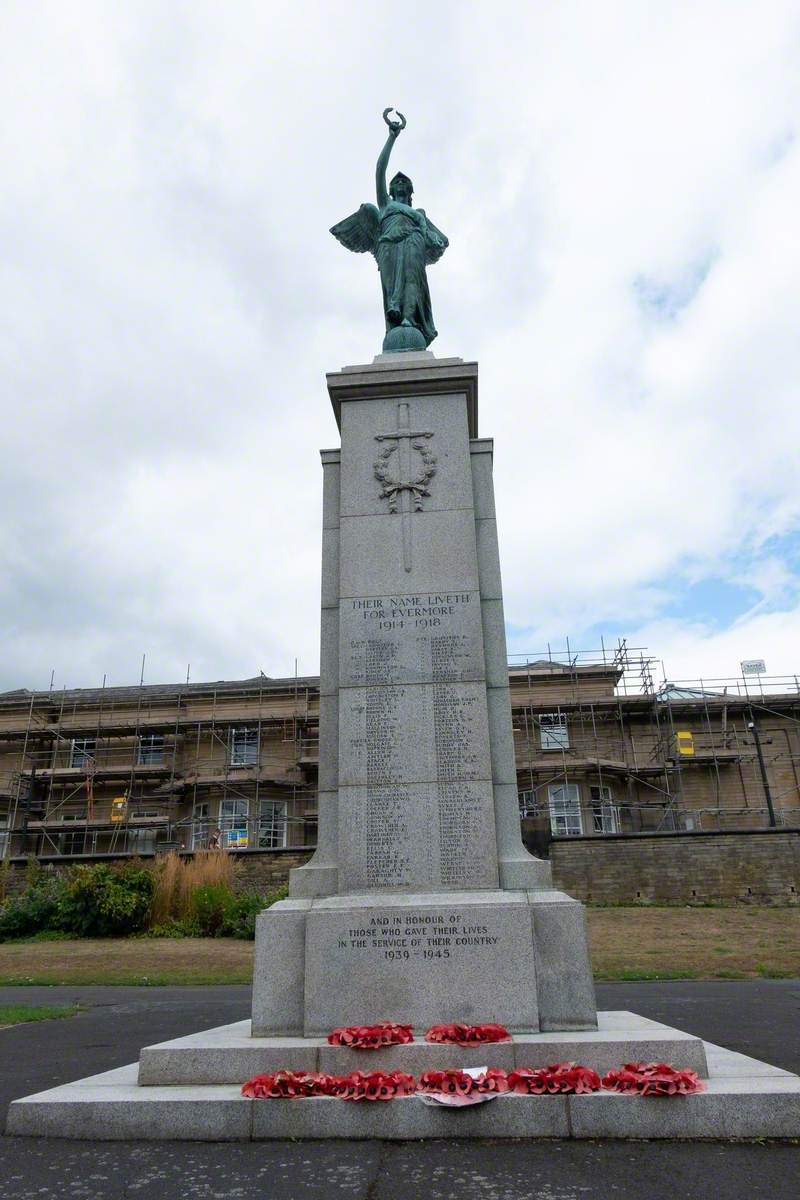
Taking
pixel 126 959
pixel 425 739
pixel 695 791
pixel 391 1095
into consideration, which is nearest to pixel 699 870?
pixel 695 791

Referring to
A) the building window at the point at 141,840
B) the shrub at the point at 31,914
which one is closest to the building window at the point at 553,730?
the building window at the point at 141,840

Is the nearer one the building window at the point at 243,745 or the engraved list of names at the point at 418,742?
the engraved list of names at the point at 418,742

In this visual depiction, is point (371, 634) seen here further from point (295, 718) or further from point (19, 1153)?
point (295, 718)

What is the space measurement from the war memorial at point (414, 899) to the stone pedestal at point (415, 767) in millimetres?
18

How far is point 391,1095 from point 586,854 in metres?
24.7

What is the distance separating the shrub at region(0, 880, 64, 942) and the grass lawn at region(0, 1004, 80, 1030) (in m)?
12.7

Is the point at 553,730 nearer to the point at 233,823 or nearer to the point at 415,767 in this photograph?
the point at 233,823

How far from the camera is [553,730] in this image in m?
38.9

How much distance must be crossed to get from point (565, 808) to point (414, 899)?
1249 inches

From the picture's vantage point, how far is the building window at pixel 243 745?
40.0 m

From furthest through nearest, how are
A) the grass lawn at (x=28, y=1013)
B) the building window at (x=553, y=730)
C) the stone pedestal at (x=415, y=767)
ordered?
the building window at (x=553, y=730) → the grass lawn at (x=28, y=1013) → the stone pedestal at (x=415, y=767)

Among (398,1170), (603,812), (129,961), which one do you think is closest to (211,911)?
(129,961)

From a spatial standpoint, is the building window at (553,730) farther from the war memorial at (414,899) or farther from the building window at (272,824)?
the war memorial at (414,899)

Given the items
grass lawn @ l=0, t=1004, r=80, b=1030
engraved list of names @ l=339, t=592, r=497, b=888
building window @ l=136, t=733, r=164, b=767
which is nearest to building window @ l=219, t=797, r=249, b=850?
building window @ l=136, t=733, r=164, b=767
